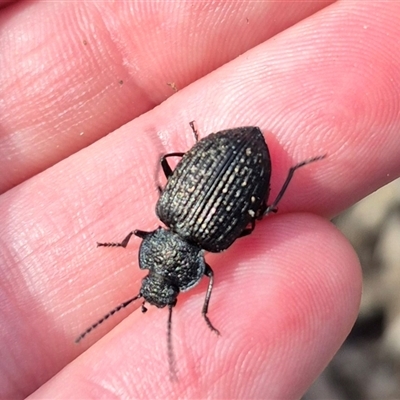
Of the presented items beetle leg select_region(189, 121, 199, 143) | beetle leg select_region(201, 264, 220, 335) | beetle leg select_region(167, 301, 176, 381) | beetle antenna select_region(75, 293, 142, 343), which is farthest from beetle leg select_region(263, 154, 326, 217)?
beetle antenna select_region(75, 293, 142, 343)

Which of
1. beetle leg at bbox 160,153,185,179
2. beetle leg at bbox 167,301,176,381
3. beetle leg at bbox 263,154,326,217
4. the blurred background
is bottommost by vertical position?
the blurred background

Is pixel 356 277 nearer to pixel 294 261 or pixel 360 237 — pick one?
pixel 294 261

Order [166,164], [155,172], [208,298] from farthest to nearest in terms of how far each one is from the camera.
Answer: [155,172] < [166,164] < [208,298]

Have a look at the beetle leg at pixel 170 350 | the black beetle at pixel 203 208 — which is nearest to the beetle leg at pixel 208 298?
the black beetle at pixel 203 208

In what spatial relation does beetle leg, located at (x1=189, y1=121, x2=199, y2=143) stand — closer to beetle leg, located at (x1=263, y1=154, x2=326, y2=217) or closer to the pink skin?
the pink skin

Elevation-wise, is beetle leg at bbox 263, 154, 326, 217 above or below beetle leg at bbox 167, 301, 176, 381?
above

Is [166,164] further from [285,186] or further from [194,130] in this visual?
[285,186]

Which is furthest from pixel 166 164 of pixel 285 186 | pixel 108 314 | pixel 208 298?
pixel 108 314
